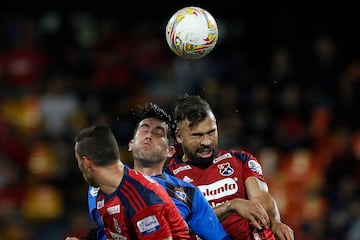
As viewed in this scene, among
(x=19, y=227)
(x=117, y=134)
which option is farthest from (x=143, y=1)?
(x=19, y=227)

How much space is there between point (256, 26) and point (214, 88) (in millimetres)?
2159

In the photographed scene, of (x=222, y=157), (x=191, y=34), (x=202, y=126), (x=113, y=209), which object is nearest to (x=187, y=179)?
(x=222, y=157)

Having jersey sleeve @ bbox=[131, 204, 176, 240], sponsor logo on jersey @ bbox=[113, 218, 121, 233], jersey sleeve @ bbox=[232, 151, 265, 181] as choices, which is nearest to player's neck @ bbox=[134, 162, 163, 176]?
jersey sleeve @ bbox=[232, 151, 265, 181]

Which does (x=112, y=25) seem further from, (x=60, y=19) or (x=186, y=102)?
(x=186, y=102)

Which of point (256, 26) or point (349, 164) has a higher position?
point (256, 26)

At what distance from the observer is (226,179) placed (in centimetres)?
727

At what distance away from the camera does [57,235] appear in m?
12.4

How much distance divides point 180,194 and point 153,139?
0.62m

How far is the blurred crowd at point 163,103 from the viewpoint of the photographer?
12109 millimetres

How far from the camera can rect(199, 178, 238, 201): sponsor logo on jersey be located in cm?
725

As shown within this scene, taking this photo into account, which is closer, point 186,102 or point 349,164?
point 186,102

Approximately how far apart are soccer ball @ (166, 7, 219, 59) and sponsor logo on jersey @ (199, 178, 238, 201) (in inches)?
44.9

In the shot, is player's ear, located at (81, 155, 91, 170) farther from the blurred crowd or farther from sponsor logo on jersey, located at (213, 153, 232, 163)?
the blurred crowd

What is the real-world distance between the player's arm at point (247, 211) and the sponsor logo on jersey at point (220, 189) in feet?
0.83
